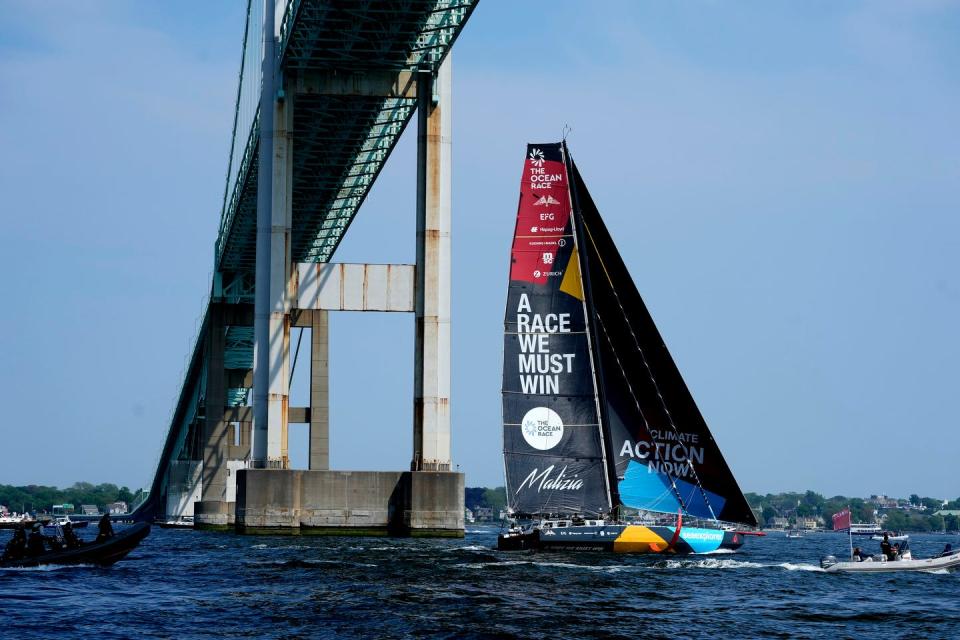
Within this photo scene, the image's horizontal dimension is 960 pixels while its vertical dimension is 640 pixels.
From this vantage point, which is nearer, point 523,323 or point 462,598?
point 462,598

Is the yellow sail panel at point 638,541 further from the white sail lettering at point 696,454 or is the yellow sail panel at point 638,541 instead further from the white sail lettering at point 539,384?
the white sail lettering at point 539,384

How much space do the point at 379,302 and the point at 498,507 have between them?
5810 inches

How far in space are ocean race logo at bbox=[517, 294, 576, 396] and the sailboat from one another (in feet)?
0.08

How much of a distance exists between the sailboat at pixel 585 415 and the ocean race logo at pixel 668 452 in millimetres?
24

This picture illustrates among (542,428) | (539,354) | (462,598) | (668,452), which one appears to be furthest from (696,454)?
(462,598)

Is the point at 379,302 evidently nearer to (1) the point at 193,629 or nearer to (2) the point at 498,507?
(1) the point at 193,629

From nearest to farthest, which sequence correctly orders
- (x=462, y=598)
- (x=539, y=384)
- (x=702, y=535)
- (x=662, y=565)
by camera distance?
1. (x=462, y=598)
2. (x=662, y=565)
3. (x=539, y=384)
4. (x=702, y=535)

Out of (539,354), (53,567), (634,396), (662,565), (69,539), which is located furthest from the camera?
(634,396)

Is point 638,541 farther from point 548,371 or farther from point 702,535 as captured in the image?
point 548,371

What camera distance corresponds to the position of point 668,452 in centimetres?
3388

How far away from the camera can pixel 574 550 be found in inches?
1267

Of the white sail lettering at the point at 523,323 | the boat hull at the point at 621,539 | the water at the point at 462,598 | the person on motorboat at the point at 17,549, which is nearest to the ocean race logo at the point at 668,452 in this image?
the boat hull at the point at 621,539

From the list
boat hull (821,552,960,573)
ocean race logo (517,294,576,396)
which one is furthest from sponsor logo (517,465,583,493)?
boat hull (821,552,960,573)

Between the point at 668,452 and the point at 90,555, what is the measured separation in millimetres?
13885
